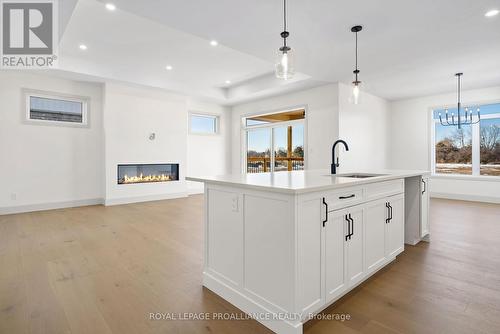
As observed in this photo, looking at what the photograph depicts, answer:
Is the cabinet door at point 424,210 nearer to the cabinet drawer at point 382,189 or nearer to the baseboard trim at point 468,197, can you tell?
the cabinet drawer at point 382,189

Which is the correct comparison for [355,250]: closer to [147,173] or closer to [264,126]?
[147,173]

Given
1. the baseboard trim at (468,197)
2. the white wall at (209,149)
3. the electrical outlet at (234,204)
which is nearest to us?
the electrical outlet at (234,204)

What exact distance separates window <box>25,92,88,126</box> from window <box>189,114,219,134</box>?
111 inches

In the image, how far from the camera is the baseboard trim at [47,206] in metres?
5.09

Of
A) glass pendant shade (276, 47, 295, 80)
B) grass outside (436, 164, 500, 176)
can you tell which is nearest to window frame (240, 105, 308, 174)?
grass outside (436, 164, 500, 176)

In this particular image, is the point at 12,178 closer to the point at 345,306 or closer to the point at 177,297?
the point at 177,297

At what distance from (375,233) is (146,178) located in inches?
226

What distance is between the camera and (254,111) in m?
7.90

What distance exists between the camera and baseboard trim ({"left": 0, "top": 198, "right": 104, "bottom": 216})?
5.09m

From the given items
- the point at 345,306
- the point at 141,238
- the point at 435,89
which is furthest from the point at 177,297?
the point at 435,89

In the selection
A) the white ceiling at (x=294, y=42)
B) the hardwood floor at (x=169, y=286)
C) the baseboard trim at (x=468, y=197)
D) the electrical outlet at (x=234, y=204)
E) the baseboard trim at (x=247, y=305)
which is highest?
the white ceiling at (x=294, y=42)

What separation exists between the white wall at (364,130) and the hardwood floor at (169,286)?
283cm

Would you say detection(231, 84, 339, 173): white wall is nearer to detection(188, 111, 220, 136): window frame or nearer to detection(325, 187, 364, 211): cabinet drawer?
detection(188, 111, 220, 136): window frame

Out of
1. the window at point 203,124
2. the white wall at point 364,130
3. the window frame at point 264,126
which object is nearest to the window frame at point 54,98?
the window at point 203,124
